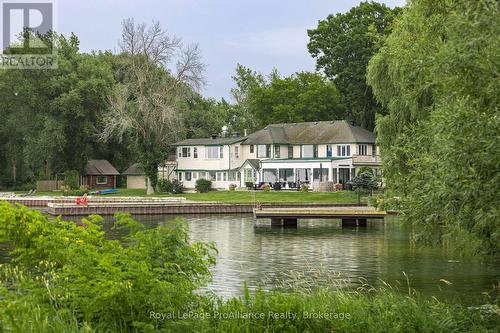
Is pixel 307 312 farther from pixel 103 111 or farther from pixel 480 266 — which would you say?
pixel 103 111

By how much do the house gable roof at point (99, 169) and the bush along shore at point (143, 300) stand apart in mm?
73676

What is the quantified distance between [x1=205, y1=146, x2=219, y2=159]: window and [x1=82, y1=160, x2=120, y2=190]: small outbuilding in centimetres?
1352

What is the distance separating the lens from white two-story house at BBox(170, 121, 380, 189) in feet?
254

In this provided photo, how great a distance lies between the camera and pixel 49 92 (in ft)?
270

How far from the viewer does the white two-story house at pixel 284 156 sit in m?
77.3

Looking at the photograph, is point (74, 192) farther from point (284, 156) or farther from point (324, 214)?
point (324, 214)

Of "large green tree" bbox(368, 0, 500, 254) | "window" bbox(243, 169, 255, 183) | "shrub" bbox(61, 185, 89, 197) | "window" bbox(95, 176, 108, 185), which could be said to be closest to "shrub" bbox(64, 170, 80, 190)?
"shrub" bbox(61, 185, 89, 197)

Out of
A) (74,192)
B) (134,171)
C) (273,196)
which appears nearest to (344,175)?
(273,196)

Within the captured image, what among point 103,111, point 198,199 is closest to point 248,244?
point 198,199

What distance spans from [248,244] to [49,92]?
5131cm

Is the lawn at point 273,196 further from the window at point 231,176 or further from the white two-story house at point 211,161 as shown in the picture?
the white two-story house at point 211,161

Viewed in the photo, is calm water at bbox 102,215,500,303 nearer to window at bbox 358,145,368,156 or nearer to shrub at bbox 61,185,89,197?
shrub at bbox 61,185,89,197

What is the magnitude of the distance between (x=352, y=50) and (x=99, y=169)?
34.5 m

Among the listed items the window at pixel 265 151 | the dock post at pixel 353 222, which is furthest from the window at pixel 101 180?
the dock post at pixel 353 222
